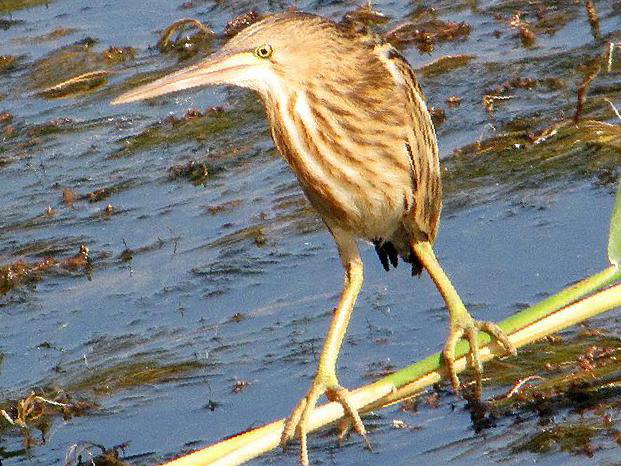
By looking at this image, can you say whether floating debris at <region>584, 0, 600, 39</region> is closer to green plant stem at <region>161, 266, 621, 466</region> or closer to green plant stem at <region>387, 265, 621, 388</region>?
green plant stem at <region>161, 266, 621, 466</region>

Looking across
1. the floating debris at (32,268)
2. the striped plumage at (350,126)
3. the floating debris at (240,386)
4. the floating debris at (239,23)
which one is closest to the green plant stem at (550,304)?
the striped plumage at (350,126)

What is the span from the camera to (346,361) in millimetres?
5441

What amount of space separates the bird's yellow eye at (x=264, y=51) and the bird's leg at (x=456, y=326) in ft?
2.74

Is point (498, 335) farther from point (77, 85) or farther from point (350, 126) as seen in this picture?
point (77, 85)

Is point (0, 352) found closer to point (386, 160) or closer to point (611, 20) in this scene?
point (386, 160)

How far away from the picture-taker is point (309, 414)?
4.06 m

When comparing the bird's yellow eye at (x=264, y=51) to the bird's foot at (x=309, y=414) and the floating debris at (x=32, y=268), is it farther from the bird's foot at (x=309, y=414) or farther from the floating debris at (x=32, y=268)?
the floating debris at (x=32, y=268)

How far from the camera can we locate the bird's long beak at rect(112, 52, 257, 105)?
3.78m

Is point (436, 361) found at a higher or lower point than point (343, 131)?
lower

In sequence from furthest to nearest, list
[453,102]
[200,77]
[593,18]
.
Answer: [593,18] < [453,102] < [200,77]

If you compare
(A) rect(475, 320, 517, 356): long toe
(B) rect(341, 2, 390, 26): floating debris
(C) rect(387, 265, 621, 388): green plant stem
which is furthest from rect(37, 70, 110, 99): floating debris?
(C) rect(387, 265, 621, 388): green plant stem

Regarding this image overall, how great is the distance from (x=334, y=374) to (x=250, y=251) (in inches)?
85.7

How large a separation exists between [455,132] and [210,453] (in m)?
3.98

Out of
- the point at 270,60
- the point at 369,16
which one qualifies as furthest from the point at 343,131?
the point at 369,16
